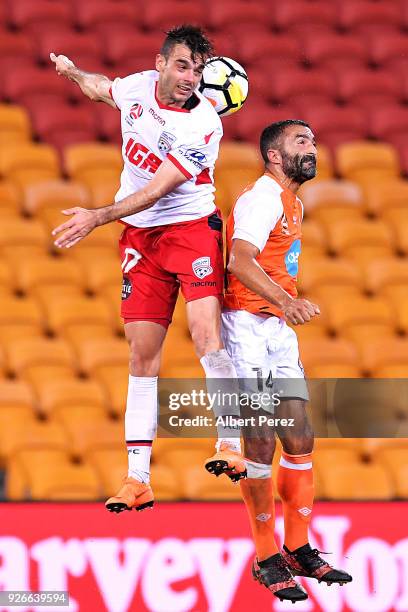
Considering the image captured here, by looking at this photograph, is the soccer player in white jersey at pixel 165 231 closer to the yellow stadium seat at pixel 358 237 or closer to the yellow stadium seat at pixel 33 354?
the yellow stadium seat at pixel 33 354

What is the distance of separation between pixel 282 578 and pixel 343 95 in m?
5.90

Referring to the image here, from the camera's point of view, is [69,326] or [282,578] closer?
[282,578]

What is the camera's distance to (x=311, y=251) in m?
9.80

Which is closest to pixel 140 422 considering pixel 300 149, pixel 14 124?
pixel 300 149

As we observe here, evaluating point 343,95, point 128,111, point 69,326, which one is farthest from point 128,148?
point 343,95

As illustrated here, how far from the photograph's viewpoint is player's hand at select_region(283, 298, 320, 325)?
5.05m

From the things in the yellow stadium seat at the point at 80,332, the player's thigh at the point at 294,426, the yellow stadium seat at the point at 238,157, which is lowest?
the player's thigh at the point at 294,426

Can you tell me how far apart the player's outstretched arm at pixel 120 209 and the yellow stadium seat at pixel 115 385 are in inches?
163

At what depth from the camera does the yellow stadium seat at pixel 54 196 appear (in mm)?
9875

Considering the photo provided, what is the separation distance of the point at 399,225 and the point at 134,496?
504cm

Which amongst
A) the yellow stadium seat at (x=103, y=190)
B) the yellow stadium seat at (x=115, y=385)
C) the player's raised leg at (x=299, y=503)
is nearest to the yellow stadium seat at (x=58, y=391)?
the yellow stadium seat at (x=115, y=385)

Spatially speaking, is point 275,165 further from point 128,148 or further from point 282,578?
point 282,578

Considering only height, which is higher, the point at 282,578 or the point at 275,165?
the point at 275,165

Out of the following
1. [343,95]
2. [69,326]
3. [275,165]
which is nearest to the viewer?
[275,165]
